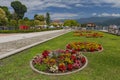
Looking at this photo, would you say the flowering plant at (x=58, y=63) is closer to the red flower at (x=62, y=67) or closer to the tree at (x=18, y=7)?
the red flower at (x=62, y=67)

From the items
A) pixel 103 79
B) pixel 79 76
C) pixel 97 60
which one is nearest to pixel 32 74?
pixel 79 76

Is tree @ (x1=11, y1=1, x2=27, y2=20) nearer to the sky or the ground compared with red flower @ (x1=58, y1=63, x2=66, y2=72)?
nearer to the sky

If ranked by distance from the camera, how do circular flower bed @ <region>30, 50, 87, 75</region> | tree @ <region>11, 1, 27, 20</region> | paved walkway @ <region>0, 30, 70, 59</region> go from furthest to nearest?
1. tree @ <region>11, 1, 27, 20</region>
2. paved walkway @ <region>0, 30, 70, 59</region>
3. circular flower bed @ <region>30, 50, 87, 75</region>

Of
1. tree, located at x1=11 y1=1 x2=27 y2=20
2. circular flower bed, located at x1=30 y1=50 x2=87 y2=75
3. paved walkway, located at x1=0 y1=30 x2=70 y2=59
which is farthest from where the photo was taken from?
tree, located at x1=11 y1=1 x2=27 y2=20

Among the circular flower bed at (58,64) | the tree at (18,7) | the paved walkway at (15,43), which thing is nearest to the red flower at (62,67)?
the circular flower bed at (58,64)

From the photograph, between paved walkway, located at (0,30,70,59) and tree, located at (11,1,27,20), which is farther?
tree, located at (11,1,27,20)

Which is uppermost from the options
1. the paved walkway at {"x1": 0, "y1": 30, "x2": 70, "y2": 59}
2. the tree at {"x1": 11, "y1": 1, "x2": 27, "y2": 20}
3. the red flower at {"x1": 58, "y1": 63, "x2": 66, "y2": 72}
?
the tree at {"x1": 11, "y1": 1, "x2": 27, "y2": 20}

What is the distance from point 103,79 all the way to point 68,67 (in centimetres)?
133

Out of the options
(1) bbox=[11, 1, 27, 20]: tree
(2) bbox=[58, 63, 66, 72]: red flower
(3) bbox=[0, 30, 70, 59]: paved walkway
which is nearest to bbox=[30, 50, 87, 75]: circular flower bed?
(2) bbox=[58, 63, 66, 72]: red flower

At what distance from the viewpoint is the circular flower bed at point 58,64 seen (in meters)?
6.72

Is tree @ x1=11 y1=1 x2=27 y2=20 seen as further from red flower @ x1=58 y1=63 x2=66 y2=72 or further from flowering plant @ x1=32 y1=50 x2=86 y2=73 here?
red flower @ x1=58 y1=63 x2=66 y2=72

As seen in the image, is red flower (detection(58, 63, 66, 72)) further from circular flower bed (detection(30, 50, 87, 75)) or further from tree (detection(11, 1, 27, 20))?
tree (detection(11, 1, 27, 20))

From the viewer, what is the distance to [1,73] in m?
6.73

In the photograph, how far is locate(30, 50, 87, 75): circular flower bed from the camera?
22.0 feet
